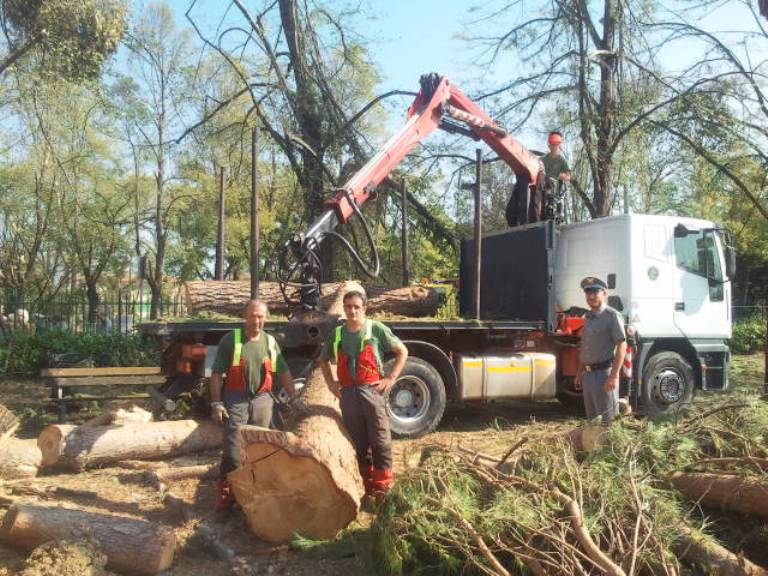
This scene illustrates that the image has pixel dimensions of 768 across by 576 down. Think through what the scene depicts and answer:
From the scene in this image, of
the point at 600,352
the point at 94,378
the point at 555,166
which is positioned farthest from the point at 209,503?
the point at 555,166

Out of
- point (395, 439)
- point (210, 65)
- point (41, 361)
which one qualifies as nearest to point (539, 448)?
point (395, 439)

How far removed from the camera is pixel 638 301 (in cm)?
800

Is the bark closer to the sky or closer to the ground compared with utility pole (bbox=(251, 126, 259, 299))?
closer to the ground

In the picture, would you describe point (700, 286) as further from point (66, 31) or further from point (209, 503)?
point (66, 31)

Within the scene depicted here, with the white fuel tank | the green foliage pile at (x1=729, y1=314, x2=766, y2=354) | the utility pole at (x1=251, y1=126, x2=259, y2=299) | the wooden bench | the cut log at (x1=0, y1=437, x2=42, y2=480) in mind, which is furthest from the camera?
the green foliage pile at (x1=729, y1=314, x2=766, y2=354)

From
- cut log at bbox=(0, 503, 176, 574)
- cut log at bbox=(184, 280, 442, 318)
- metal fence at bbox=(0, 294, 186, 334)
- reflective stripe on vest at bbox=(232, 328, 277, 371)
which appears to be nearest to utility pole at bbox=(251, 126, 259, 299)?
cut log at bbox=(184, 280, 442, 318)

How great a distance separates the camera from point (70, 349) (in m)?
12.6

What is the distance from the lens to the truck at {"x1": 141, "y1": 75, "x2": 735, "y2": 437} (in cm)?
728

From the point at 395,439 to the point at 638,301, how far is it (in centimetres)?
327

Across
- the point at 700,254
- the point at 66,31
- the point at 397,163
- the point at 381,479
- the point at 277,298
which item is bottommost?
the point at 381,479

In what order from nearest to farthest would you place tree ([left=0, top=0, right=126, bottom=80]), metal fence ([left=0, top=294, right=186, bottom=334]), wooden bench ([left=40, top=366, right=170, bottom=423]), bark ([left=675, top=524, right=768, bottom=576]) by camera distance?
bark ([left=675, top=524, right=768, bottom=576]) → wooden bench ([left=40, top=366, right=170, bottom=423]) → tree ([left=0, top=0, right=126, bottom=80]) → metal fence ([left=0, top=294, right=186, bottom=334])

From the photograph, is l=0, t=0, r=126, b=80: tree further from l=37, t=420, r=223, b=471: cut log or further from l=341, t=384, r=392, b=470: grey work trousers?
l=341, t=384, r=392, b=470: grey work trousers

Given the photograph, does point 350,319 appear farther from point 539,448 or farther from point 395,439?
point 395,439

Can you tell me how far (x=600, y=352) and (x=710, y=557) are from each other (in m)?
2.77
